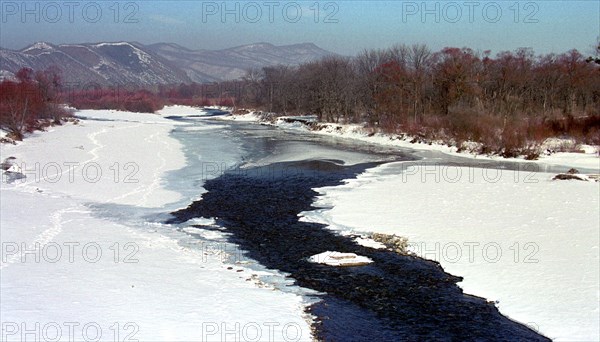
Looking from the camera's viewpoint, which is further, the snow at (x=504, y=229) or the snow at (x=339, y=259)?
the snow at (x=339, y=259)

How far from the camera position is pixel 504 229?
15.1 m

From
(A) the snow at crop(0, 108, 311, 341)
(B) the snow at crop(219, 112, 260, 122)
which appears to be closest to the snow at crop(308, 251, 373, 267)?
(A) the snow at crop(0, 108, 311, 341)

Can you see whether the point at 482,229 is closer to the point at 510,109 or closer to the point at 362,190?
the point at 362,190

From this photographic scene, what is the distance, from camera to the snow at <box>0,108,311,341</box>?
328 inches

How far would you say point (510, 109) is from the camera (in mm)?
57000

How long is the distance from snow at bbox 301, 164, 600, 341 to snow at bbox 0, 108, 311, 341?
175 inches

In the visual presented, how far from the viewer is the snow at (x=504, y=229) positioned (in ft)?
33.3

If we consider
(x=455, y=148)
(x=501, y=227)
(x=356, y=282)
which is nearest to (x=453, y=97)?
(x=455, y=148)

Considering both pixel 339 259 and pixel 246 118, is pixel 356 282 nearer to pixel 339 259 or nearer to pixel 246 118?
pixel 339 259

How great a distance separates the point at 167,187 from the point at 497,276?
15525 mm

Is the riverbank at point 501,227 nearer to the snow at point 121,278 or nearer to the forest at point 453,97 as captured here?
the snow at point 121,278

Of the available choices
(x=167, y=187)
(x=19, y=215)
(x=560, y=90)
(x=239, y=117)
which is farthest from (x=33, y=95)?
(x=560, y=90)

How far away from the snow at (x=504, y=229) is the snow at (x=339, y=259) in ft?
5.79

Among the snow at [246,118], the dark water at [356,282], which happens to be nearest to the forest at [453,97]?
the snow at [246,118]
